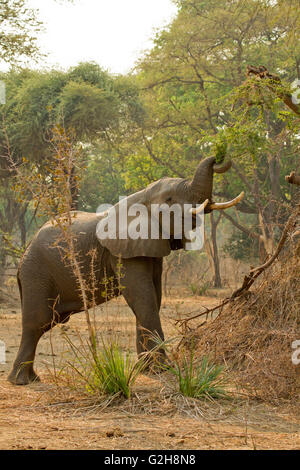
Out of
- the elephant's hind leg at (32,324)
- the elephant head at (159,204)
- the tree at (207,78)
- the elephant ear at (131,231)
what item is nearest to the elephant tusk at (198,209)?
the elephant head at (159,204)

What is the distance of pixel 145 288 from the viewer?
23.7 ft

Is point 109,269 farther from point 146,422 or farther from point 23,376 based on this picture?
point 146,422

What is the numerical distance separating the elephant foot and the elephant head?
5.29 feet

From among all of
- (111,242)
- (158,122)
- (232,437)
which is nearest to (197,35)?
(158,122)

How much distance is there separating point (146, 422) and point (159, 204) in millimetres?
2981

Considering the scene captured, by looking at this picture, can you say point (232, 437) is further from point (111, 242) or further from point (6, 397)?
point (111, 242)

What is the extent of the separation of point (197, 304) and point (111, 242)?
10484 millimetres

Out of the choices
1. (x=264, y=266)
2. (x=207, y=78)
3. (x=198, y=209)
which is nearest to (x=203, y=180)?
(x=198, y=209)

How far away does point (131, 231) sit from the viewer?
7.43 m

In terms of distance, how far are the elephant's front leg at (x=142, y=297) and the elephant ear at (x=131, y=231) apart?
17 cm

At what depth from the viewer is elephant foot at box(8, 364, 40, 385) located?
23.3 feet

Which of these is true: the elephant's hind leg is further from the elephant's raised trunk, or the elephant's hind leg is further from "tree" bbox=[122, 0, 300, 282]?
"tree" bbox=[122, 0, 300, 282]

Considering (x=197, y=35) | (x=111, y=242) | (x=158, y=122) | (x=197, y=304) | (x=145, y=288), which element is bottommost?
(x=197, y=304)

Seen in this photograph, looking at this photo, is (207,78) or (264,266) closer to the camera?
(264,266)
